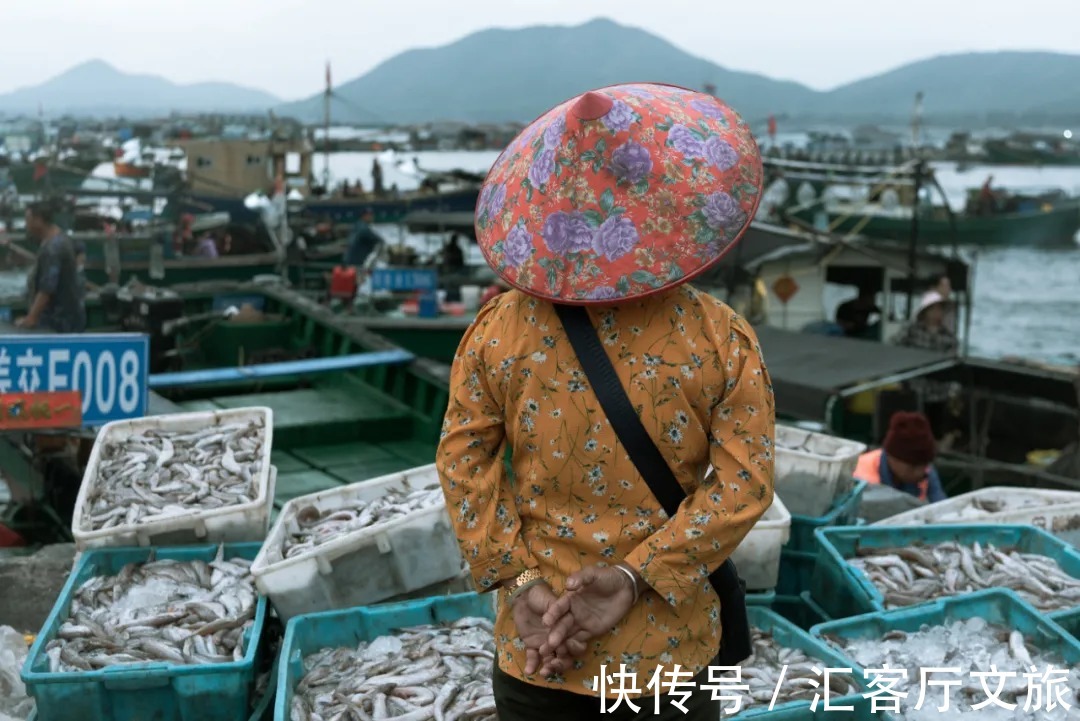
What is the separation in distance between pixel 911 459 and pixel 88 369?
4.51 meters

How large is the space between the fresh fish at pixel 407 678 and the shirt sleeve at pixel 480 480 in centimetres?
122

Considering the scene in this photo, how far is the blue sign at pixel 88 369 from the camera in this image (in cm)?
544

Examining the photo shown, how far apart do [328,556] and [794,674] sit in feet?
5.62

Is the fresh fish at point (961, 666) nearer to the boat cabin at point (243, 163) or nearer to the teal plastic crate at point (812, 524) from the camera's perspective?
the teal plastic crate at point (812, 524)

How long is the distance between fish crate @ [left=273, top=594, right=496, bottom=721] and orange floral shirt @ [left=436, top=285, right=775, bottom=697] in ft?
5.71

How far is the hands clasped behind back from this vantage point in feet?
6.53

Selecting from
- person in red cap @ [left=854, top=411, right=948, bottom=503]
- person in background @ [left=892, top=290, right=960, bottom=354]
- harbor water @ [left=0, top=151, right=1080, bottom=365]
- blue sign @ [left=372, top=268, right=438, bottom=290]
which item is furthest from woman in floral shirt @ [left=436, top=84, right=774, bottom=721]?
harbor water @ [left=0, top=151, right=1080, bottom=365]

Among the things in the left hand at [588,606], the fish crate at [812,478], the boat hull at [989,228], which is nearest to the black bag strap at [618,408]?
the left hand at [588,606]

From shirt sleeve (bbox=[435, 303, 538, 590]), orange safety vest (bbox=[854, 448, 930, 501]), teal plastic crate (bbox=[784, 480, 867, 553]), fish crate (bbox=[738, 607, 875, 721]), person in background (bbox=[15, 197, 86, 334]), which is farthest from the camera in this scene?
person in background (bbox=[15, 197, 86, 334])

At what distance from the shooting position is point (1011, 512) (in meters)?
4.92

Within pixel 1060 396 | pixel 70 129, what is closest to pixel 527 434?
pixel 1060 396

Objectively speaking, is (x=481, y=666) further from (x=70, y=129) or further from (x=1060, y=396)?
(x=70, y=129)

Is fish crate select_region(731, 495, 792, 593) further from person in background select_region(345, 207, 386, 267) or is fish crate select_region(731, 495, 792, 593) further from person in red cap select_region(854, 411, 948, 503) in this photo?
person in background select_region(345, 207, 386, 267)

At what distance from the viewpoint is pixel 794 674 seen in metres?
3.45
